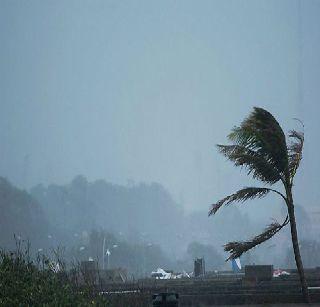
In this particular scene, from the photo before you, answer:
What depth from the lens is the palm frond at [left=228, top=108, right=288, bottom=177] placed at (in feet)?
55.8

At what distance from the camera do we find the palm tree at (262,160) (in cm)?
1698

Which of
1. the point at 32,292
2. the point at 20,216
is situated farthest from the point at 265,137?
the point at 20,216

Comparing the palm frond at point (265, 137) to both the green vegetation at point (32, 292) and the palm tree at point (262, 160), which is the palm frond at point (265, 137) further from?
the green vegetation at point (32, 292)

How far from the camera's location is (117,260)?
154875 mm

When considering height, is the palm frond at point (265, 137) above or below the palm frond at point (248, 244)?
above

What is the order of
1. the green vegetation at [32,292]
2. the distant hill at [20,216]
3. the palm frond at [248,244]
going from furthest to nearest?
the distant hill at [20,216], the palm frond at [248,244], the green vegetation at [32,292]

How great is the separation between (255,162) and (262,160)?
0.73ft

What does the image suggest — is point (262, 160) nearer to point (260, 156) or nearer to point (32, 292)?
point (260, 156)

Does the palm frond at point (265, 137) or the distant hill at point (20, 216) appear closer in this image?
the palm frond at point (265, 137)

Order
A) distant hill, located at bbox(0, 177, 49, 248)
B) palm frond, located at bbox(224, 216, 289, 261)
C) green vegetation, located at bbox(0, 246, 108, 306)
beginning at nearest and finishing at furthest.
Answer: green vegetation, located at bbox(0, 246, 108, 306) → palm frond, located at bbox(224, 216, 289, 261) → distant hill, located at bbox(0, 177, 49, 248)

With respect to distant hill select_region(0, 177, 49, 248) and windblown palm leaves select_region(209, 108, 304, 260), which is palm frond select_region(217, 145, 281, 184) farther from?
distant hill select_region(0, 177, 49, 248)

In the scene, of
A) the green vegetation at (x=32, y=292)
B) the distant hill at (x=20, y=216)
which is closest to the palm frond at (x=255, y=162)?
the green vegetation at (x=32, y=292)

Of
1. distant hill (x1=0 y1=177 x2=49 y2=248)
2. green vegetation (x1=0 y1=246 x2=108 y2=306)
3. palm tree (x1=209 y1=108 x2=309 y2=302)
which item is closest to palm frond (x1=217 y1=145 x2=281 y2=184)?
palm tree (x1=209 y1=108 x2=309 y2=302)

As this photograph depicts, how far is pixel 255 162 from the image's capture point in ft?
56.3
